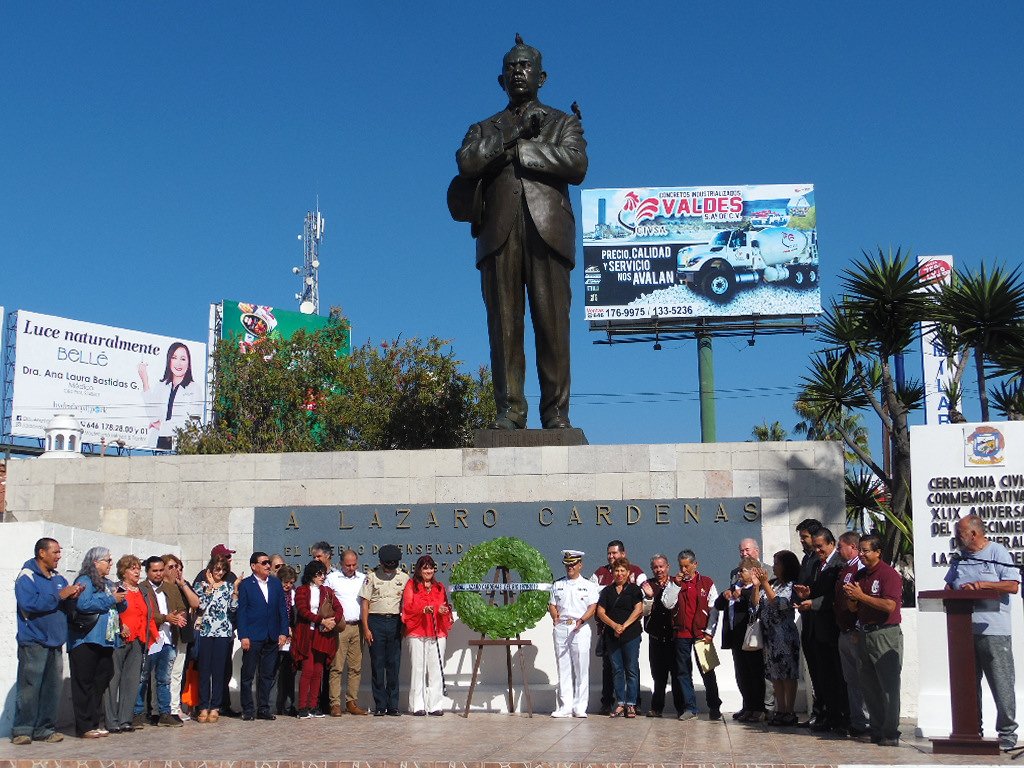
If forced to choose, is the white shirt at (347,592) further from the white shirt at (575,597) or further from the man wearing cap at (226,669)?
the white shirt at (575,597)

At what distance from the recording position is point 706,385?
108 ft

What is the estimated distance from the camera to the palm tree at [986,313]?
1393 centimetres

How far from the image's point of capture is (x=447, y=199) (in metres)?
14.2

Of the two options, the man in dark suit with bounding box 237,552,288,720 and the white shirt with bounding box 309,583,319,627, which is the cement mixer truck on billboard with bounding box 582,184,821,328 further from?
the man in dark suit with bounding box 237,552,288,720

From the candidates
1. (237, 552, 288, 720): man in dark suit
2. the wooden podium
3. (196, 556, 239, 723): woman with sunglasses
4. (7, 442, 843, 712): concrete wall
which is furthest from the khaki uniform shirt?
the wooden podium

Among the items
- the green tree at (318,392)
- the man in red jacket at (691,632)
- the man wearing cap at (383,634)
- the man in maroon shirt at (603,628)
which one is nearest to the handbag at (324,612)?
the man wearing cap at (383,634)

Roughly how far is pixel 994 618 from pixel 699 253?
1003 inches

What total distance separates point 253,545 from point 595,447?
3.90 m

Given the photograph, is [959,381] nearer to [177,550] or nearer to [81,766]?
[177,550]

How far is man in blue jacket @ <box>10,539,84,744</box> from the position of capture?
905 cm

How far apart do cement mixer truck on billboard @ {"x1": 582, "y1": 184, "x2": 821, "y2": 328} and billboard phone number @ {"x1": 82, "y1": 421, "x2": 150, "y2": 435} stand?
753 inches

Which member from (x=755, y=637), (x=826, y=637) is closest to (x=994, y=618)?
(x=826, y=637)

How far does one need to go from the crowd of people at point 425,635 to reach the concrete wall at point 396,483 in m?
2.28

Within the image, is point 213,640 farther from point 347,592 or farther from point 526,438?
point 526,438
